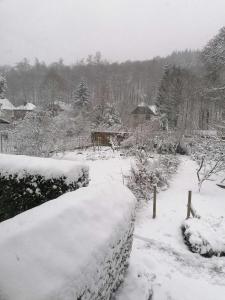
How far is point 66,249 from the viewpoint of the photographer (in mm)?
2354

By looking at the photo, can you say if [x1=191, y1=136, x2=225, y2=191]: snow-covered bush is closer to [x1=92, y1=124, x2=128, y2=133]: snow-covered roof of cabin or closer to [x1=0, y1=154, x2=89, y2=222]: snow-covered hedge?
[x1=0, y1=154, x2=89, y2=222]: snow-covered hedge

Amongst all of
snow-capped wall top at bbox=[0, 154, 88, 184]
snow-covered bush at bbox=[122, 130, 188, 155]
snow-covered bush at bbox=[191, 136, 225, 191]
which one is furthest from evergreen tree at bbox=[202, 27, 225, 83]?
snow-capped wall top at bbox=[0, 154, 88, 184]

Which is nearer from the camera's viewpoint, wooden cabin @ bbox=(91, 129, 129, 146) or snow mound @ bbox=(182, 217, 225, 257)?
snow mound @ bbox=(182, 217, 225, 257)

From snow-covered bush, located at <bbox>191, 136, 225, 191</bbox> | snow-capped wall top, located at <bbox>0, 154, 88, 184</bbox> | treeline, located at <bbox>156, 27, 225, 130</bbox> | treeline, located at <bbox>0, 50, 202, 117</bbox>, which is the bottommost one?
snow-covered bush, located at <bbox>191, 136, 225, 191</bbox>

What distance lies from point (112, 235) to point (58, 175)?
212 cm

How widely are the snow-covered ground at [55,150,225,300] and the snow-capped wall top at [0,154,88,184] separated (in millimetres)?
2070

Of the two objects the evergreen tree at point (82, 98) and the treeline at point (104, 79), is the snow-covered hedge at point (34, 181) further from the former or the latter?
the treeline at point (104, 79)

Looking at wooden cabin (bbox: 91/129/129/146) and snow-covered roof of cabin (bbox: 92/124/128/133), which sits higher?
snow-covered roof of cabin (bbox: 92/124/128/133)

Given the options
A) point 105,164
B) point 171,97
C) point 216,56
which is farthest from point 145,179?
point 171,97

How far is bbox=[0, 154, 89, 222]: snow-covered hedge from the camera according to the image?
15.8 feet

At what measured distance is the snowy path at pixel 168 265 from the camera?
4.22m

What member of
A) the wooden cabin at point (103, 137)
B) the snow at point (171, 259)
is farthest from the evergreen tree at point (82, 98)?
the snow at point (171, 259)

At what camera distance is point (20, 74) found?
6581cm

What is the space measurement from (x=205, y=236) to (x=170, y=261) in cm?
131
